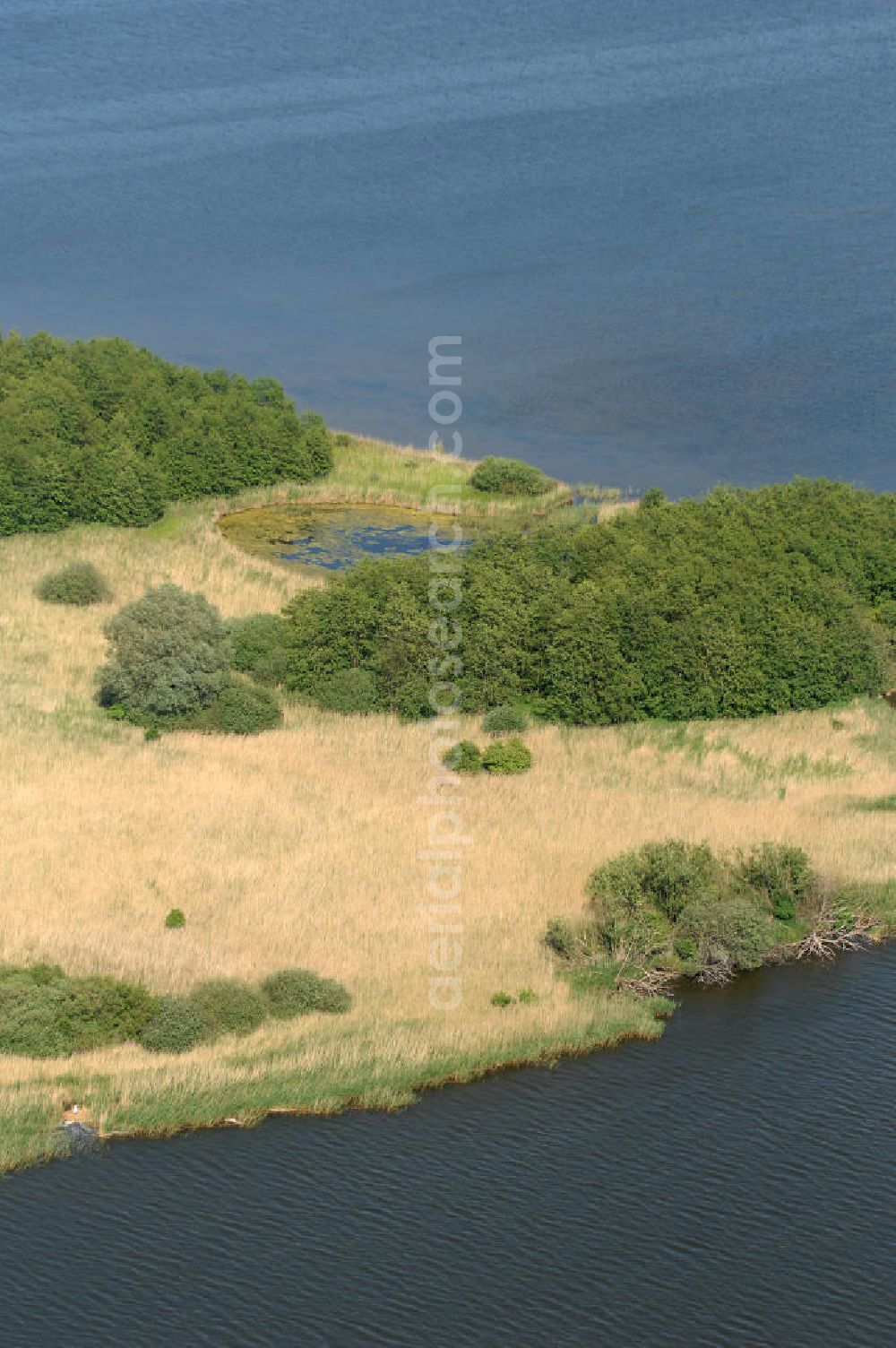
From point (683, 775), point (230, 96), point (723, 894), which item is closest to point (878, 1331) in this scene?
point (723, 894)

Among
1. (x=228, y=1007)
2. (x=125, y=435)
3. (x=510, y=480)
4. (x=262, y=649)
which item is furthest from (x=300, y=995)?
(x=510, y=480)

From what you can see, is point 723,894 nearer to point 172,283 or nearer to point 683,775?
point 683,775

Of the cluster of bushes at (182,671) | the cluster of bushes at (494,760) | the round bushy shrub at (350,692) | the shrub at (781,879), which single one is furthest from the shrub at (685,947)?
→ the cluster of bushes at (182,671)

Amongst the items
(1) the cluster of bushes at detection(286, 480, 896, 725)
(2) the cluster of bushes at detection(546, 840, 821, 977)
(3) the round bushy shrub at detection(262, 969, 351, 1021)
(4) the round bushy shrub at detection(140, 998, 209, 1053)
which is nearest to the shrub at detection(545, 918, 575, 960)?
(2) the cluster of bushes at detection(546, 840, 821, 977)

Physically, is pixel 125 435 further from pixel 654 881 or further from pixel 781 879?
pixel 781 879

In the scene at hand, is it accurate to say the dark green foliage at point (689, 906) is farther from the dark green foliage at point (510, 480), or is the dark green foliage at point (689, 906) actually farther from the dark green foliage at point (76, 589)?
the dark green foliage at point (510, 480)

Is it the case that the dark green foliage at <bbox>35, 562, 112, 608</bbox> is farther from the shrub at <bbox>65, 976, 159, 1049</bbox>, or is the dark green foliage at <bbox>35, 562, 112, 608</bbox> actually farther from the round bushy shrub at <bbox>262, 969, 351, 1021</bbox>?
the round bushy shrub at <bbox>262, 969, 351, 1021</bbox>

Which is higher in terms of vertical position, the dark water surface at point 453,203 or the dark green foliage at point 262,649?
the dark water surface at point 453,203
